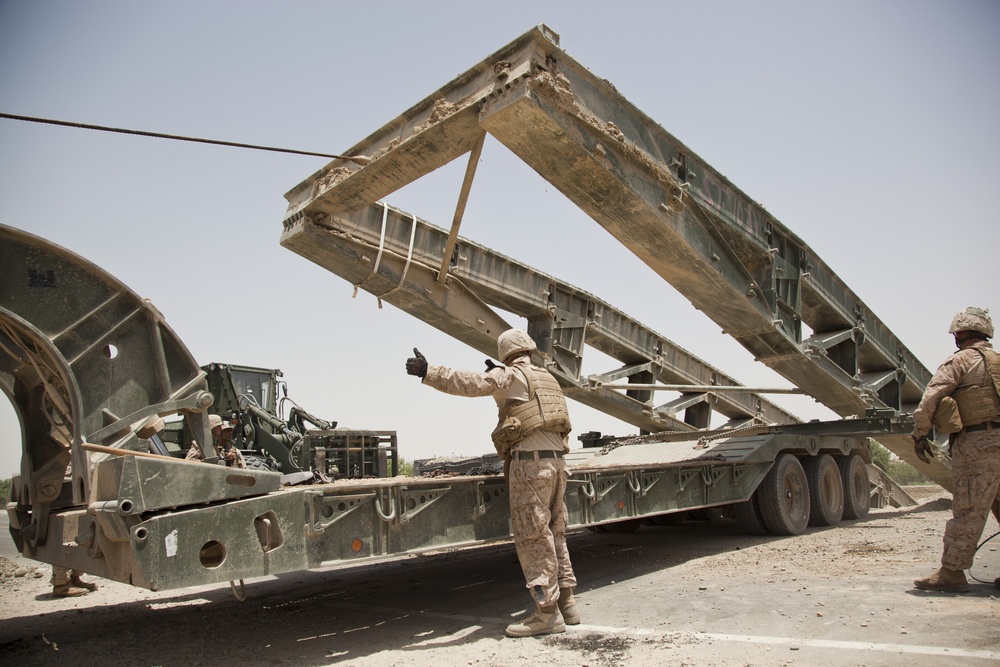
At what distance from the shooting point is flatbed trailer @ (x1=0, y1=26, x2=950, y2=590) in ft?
13.7

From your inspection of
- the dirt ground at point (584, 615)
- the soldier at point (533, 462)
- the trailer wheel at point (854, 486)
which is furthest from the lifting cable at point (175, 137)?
the trailer wheel at point (854, 486)

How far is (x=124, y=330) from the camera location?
4.48 metres

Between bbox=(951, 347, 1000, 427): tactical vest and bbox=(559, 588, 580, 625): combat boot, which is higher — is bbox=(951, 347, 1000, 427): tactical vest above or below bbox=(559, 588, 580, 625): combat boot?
above

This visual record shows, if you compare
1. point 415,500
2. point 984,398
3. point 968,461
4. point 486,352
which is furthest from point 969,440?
point 486,352

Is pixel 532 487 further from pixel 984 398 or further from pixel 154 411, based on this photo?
pixel 984 398

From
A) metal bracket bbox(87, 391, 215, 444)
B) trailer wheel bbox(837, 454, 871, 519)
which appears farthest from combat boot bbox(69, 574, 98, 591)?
trailer wheel bbox(837, 454, 871, 519)

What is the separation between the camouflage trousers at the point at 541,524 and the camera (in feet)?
16.4

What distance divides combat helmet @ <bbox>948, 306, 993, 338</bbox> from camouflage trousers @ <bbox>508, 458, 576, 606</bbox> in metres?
3.43

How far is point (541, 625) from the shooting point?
491 cm

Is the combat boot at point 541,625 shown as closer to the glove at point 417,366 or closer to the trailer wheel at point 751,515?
the glove at point 417,366

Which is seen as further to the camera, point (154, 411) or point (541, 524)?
point (541, 524)

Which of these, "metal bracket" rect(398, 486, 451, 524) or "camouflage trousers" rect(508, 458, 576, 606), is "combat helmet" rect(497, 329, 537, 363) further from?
"metal bracket" rect(398, 486, 451, 524)

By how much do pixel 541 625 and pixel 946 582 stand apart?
3.12 meters

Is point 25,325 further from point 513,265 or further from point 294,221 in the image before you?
point 513,265
